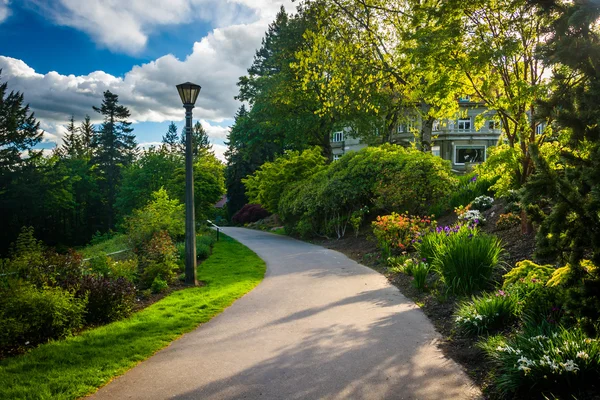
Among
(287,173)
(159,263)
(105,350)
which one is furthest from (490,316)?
(287,173)

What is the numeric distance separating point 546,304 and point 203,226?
809 inches

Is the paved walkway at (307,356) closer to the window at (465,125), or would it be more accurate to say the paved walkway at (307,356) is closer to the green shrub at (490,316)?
the green shrub at (490,316)

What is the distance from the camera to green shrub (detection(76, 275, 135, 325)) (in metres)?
6.52

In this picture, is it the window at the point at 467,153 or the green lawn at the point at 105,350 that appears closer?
the green lawn at the point at 105,350

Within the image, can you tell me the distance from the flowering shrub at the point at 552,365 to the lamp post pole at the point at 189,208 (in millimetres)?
6877

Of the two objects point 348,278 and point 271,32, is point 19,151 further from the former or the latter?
point 348,278

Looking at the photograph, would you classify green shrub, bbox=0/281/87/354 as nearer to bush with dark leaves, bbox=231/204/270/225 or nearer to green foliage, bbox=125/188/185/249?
green foliage, bbox=125/188/185/249

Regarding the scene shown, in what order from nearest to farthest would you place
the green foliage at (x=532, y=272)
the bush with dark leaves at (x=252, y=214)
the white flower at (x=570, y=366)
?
→ the white flower at (x=570, y=366), the green foliage at (x=532, y=272), the bush with dark leaves at (x=252, y=214)

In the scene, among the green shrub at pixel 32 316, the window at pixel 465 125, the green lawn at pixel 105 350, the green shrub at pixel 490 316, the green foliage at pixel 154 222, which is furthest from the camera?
the window at pixel 465 125

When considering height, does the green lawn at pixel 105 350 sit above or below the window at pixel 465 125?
below

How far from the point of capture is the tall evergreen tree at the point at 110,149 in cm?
5247

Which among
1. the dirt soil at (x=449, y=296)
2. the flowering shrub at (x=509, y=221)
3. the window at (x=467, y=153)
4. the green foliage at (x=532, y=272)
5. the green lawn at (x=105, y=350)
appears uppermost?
the window at (x=467, y=153)

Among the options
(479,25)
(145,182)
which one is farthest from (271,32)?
(479,25)

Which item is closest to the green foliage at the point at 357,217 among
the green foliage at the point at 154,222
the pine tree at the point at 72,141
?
the green foliage at the point at 154,222
